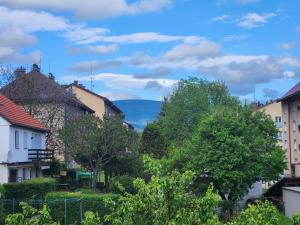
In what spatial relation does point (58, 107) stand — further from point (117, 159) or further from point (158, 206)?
point (158, 206)

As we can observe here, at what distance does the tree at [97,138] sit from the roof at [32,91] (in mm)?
13501

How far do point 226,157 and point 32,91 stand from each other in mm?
29579

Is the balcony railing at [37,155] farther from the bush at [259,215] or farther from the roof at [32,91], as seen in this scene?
the bush at [259,215]

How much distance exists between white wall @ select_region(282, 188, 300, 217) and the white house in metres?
19.3

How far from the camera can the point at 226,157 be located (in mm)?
36594

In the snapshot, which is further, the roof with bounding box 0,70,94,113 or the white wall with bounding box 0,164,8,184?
the roof with bounding box 0,70,94,113

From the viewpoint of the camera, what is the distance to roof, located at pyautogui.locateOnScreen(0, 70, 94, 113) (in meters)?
59.7

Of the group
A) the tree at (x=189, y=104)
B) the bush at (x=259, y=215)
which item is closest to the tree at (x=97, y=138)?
the tree at (x=189, y=104)

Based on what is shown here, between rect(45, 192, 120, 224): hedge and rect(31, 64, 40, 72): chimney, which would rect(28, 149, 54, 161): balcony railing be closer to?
rect(45, 192, 120, 224): hedge

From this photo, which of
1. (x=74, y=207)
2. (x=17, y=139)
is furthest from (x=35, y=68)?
(x=74, y=207)

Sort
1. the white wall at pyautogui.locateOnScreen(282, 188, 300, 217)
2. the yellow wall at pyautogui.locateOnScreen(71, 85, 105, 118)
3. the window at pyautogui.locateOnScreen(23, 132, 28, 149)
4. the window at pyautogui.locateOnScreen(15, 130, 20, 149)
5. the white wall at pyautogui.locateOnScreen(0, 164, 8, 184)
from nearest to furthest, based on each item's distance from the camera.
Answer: the white wall at pyautogui.locateOnScreen(282, 188, 300, 217)
the white wall at pyautogui.locateOnScreen(0, 164, 8, 184)
the window at pyautogui.locateOnScreen(15, 130, 20, 149)
the window at pyautogui.locateOnScreen(23, 132, 28, 149)
the yellow wall at pyautogui.locateOnScreen(71, 85, 105, 118)

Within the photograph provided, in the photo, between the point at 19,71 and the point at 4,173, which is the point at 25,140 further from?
the point at 19,71

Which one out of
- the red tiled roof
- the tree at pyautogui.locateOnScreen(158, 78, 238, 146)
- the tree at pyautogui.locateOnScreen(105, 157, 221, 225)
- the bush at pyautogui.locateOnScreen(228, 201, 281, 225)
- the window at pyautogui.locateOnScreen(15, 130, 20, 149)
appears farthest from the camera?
the tree at pyautogui.locateOnScreen(158, 78, 238, 146)

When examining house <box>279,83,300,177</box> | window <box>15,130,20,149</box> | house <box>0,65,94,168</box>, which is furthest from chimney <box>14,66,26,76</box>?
house <box>279,83,300,177</box>
